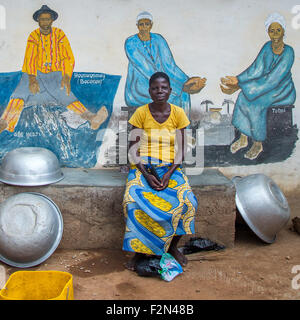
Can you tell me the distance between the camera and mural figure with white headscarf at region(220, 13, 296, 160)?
5551 mm

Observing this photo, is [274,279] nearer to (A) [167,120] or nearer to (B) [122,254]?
(B) [122,254]

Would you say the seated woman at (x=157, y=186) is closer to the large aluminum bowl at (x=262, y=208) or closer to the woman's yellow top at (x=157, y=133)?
the woman's yellow top at (x=157, y=133)

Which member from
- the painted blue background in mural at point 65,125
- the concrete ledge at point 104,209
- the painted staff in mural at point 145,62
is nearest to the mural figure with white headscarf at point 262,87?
the painted staff in mural at point 145,62

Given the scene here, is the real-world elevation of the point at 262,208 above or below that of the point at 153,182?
below

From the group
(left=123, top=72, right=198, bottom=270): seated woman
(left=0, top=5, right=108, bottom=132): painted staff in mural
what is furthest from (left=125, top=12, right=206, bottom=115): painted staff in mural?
(left=123, top=72, right=198, bottom=270): seated woman

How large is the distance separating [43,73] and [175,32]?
1.74 meters

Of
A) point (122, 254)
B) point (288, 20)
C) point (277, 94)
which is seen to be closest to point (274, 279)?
point (122, 254)

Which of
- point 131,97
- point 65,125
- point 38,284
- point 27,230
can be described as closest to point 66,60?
point 65,125

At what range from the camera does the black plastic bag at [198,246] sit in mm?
4621

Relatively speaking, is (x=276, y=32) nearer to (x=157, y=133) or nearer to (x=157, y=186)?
(x=157, y=133)

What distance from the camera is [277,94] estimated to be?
570 cm

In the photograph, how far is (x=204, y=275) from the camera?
4.08m

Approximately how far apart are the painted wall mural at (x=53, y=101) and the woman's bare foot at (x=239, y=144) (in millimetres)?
1728

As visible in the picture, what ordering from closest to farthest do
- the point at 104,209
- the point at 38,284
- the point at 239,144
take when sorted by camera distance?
the point at 38,284 < the point at 104,209 < the point at 239,144
